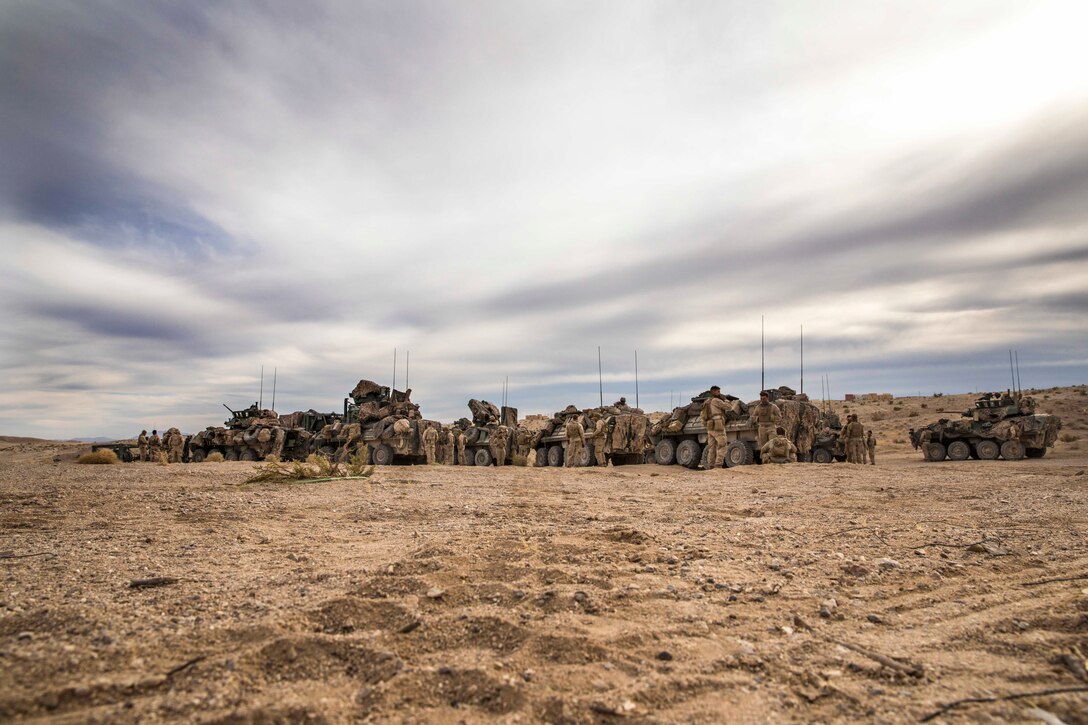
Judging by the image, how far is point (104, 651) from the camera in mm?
2260

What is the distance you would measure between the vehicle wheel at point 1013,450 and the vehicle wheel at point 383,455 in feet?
77.0

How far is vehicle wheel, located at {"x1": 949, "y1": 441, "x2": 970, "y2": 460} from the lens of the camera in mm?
22750

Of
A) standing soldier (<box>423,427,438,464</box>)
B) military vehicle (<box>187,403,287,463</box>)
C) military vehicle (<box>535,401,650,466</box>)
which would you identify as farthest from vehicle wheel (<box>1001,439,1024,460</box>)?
military vehicle (<box>187,403,287,463</box>)

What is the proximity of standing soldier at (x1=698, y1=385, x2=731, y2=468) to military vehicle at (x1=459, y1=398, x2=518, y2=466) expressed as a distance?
31.5 ft

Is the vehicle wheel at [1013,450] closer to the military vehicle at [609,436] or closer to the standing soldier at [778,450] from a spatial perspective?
the standing soldier at [778,450]

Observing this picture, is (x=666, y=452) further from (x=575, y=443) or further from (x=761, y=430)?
(x=761, y=430)

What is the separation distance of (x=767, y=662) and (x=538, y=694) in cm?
98

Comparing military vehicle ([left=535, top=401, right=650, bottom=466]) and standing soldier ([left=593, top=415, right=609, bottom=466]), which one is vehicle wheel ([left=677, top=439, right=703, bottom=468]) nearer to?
military vehicle ([left=535, top=401, right=650, bottom=466])

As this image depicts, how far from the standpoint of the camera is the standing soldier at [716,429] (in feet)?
55.1

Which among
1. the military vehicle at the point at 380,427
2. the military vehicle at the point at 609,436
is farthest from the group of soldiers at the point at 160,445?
the military vehicle at the point at 609,436

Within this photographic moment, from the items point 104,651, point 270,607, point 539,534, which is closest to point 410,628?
point 270,607

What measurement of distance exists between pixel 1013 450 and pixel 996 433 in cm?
84

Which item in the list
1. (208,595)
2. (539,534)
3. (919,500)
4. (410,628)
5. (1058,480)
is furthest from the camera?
(1058,480)

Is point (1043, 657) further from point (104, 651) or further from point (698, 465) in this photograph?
point (698, 465)
